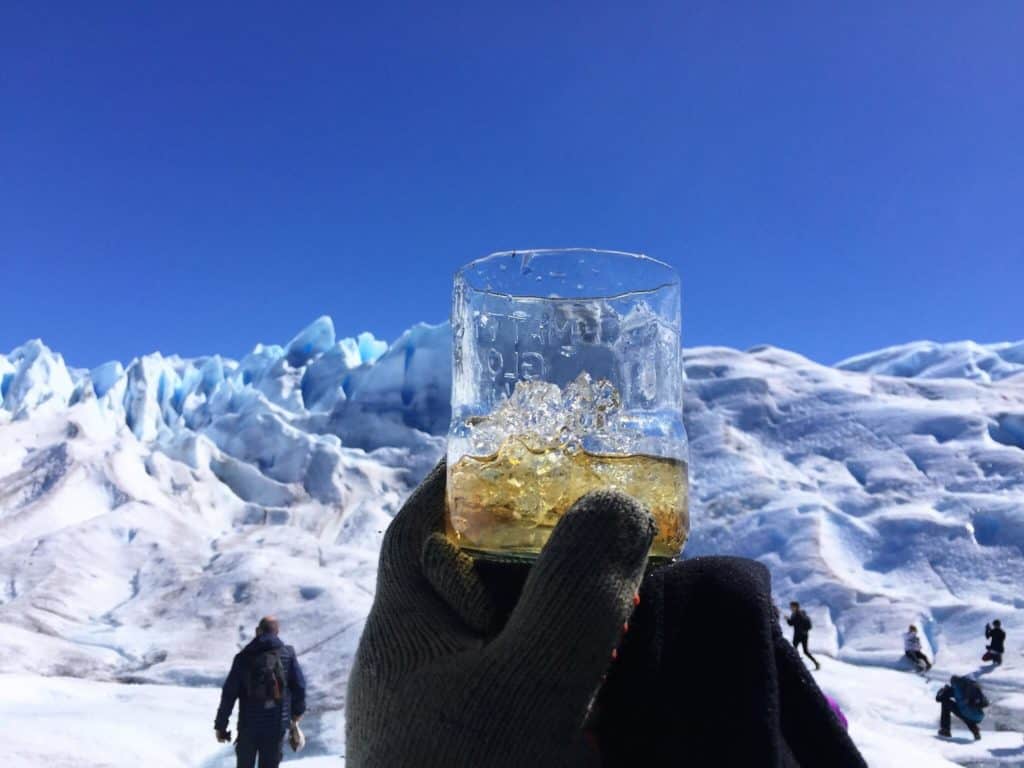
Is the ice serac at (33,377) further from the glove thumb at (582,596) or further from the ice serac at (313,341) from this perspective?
the glove thumb at (582,596)

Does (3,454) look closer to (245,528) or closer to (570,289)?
(245,528)

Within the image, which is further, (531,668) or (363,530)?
(363,530)

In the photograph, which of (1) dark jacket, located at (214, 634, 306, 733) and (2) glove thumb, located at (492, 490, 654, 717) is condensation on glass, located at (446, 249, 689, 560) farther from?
(1) dark jacket, located at (214, 634, 306, 733)

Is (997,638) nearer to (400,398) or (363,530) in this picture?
(363,530)

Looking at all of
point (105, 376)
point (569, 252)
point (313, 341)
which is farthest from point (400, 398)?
point (569, 252)

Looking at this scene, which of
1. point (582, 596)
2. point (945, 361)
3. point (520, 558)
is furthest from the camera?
point (945, 361)

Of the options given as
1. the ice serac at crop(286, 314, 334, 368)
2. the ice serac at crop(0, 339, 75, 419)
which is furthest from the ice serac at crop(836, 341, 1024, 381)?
the ice serac at crop(0, 339, 75, 419)

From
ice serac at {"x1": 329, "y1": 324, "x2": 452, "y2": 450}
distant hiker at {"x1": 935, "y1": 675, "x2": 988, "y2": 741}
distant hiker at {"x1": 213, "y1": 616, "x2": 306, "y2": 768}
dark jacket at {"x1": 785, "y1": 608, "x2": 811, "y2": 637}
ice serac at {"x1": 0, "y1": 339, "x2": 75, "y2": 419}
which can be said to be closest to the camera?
distant hiker at {"x1": 213, "y1": 616, "x2": 306, "y2": 768}
